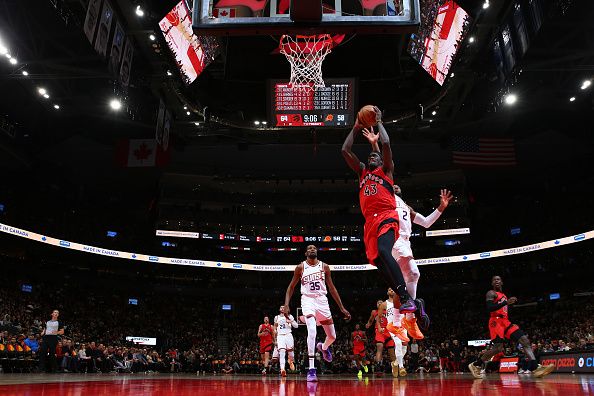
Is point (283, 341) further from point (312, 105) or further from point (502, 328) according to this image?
point (312, 105)

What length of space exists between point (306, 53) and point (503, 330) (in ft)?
30.8

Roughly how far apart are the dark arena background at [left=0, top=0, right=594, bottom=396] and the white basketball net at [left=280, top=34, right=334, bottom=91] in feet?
0.33

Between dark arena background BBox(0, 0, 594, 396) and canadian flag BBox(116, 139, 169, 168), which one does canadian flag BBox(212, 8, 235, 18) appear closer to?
dark arena background BBox(0, 0, 594, 396)

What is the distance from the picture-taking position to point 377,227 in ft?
18.3

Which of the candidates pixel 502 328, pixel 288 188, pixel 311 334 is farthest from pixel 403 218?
pixel 288 188

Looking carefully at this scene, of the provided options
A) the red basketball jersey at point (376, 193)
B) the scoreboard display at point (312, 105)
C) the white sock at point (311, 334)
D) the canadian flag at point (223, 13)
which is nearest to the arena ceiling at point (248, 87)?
the scoreboard display at point (312, 105)

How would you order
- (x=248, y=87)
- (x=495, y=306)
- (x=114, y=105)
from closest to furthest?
(x=495, y=306)
(x=114, y=105)
(x=248, y=87)

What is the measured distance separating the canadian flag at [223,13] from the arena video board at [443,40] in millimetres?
10456

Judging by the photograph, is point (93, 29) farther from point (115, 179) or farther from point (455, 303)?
point (455, 303)

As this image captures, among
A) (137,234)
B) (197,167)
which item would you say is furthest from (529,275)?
(137,234)

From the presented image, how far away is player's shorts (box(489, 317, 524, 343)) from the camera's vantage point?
9.86 metres

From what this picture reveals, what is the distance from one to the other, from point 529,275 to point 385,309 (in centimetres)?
2717

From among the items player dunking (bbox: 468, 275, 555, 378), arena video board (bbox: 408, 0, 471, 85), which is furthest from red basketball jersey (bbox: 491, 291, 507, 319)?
arena video board (bbox: 408, 0, 471, 85)

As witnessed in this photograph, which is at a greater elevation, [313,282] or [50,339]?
[313,282]
